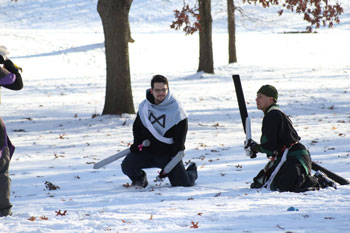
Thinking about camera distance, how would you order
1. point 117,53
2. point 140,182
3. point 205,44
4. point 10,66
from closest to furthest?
1. point 10,66
2. point 140,182
3. point 117,53
4. point 205,44

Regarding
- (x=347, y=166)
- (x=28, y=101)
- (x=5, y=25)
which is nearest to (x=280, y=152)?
(x=347, y=166)

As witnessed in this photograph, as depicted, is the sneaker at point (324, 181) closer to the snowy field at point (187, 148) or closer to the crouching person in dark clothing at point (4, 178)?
the snowy field at point (187, 148)

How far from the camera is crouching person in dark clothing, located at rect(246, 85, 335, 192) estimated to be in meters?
6.36

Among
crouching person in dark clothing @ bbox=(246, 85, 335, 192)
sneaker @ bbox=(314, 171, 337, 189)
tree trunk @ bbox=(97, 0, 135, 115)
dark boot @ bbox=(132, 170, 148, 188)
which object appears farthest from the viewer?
tree trunk @ bbox=(97, 0, 135, 115)

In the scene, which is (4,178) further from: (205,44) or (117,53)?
(205,44)

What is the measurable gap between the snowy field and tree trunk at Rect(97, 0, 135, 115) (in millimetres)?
468

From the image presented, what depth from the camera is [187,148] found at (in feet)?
32.8

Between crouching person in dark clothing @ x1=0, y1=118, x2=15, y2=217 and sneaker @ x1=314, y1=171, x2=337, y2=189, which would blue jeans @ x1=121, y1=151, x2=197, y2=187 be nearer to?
sneaker @ x1=314, y1=171, x2=337, y2=189

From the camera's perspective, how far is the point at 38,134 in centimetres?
1157

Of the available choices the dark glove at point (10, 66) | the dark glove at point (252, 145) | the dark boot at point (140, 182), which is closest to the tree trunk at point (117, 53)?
the dark boot at point (140, 182)

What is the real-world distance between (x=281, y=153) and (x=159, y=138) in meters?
1.47

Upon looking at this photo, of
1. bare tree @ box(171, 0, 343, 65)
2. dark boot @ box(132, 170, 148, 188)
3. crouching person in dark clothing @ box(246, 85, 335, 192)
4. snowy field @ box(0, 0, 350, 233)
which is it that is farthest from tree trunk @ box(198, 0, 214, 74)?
crouching person in dark clothing @ box(246, 85, 335, 192)

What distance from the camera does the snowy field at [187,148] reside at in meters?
4.99

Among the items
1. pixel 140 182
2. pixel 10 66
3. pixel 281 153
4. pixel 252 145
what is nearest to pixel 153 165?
pixel 140 182
